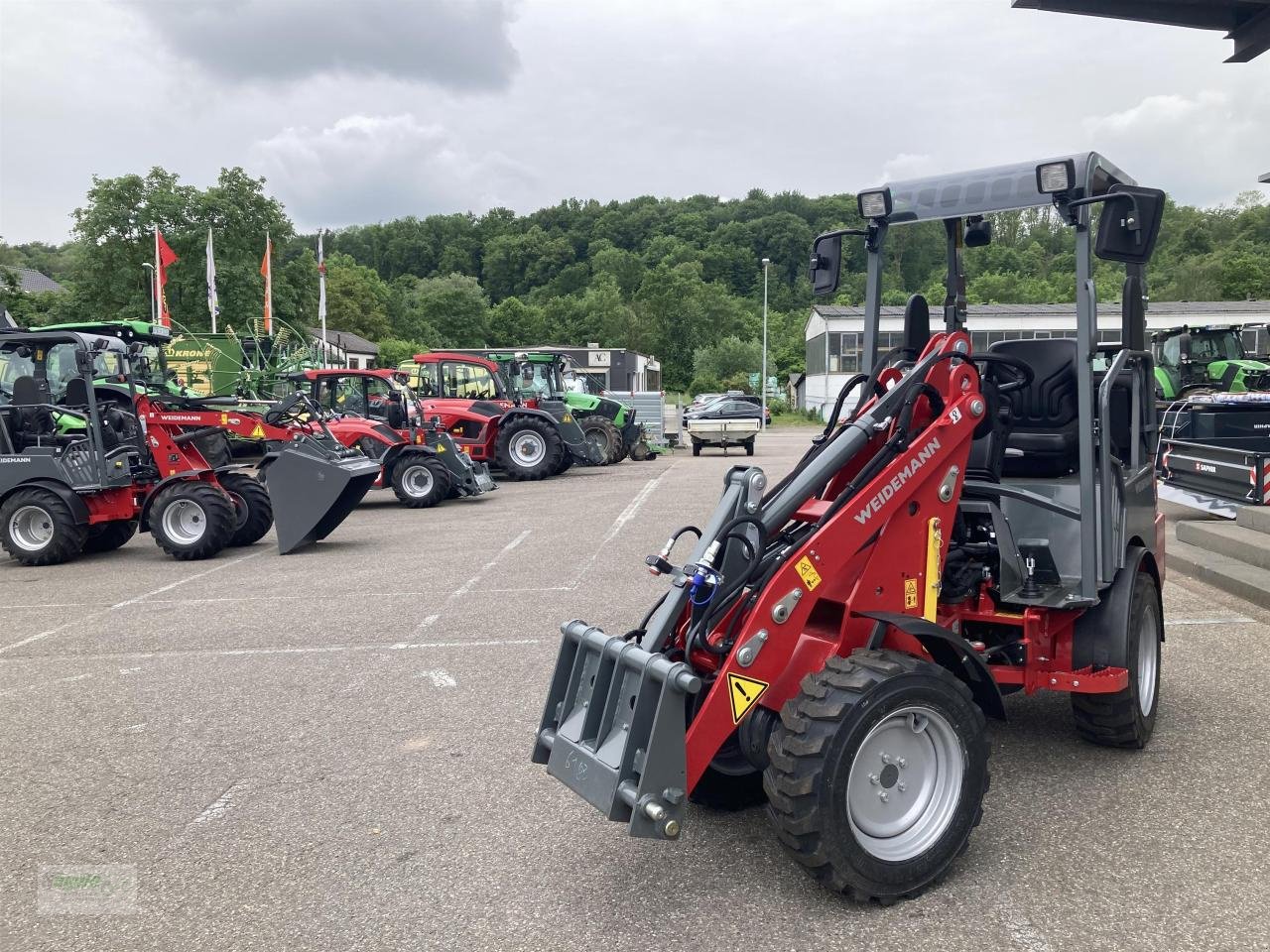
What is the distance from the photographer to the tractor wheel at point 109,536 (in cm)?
1263

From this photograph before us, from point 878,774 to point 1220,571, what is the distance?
7.07m

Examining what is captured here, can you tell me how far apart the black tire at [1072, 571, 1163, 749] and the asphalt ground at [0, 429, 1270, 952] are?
0.40 feet

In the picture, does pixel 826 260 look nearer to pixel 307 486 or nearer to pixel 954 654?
pixel 954 654

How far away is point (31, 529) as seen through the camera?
39.2 ft

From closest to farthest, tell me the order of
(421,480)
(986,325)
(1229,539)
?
(1229,539) < (986,325) < (421,480)

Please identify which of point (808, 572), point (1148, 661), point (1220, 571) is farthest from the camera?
point (1220, 571)

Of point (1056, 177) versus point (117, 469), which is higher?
point (1056, 177)

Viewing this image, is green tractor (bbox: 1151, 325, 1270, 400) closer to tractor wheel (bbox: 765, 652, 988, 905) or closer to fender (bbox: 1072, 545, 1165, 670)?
fender (bbox: 1072, 545, 1165, 670)

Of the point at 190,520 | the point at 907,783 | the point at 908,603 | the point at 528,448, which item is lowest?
the point at 907,783

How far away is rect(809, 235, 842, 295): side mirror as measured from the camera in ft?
18.1

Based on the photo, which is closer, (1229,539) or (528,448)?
(1229,539)

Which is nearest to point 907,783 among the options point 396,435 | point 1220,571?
point 1220,571

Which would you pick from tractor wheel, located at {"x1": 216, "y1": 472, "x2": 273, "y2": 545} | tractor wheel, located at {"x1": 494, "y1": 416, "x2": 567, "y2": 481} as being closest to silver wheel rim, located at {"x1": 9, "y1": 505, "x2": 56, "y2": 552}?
tractor wheel, located at {"x1": 216, "y1": 472, "x2": 273, "y2": 545}

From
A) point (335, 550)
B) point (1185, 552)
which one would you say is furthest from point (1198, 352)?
point (335, 550)
